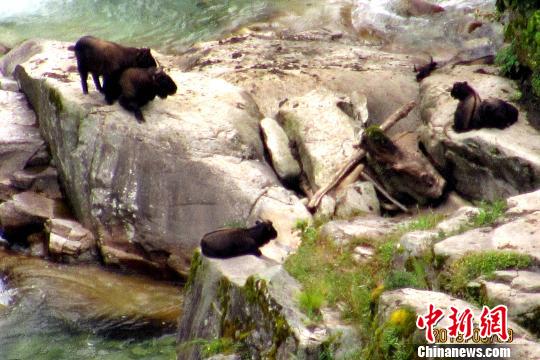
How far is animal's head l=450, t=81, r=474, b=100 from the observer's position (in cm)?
1301

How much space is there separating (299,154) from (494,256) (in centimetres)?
667

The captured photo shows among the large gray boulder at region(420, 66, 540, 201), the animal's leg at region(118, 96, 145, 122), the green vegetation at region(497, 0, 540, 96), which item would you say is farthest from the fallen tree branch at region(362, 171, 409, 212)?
the animal's leg at region(118, 96, 145, 122)

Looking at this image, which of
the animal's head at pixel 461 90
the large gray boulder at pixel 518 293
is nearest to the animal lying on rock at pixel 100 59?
the animal's head at pixel 461 90

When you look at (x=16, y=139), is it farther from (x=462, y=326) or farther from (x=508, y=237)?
(x=462, y=326)

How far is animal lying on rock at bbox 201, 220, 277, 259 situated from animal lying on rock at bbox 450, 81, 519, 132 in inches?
155

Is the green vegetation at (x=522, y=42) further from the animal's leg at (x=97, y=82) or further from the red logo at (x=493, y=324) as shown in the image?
the red logo at (x=493, y=324)

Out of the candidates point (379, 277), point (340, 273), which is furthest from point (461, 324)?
point (340, 273)

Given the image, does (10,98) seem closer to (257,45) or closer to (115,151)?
(115,151)

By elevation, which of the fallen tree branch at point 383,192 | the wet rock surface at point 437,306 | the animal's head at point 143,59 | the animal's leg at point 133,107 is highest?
the wet rock surface at point 437,306

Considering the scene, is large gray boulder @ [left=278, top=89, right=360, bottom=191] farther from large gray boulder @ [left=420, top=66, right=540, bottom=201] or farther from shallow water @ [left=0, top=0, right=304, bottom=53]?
shallow water @ [left=0, top=0, right=304, bottom=53]

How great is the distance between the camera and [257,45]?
17.3 m

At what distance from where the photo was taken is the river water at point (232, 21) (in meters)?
18.6

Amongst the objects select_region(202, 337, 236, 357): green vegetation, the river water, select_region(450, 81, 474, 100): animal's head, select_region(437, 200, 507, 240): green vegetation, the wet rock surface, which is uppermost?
the wet rock surface

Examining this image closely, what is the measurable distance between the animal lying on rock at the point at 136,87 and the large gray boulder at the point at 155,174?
0.47ft
